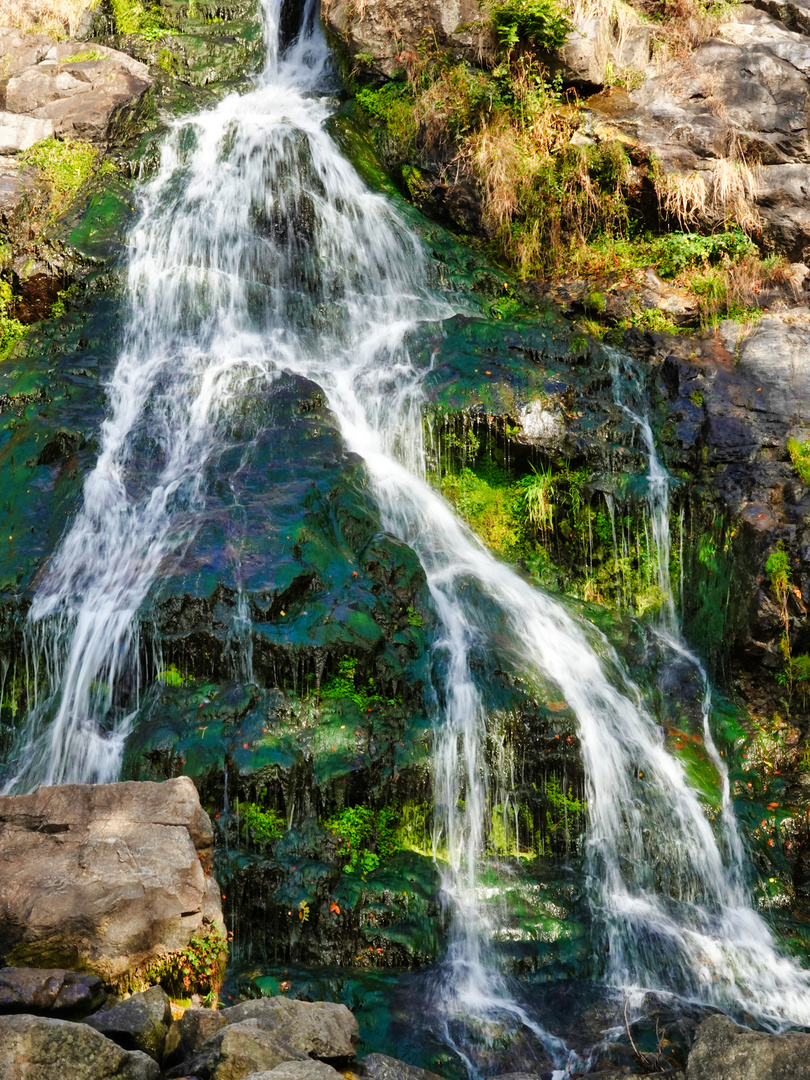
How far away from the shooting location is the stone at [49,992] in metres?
4.24

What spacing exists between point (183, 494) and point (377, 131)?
8.19 meters

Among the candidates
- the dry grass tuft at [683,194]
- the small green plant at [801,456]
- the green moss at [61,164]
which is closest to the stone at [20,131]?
the green moss at [61,164]

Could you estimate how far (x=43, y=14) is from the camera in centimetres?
1627

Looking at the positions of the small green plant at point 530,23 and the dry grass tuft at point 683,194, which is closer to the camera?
the dry grass tuft at point 683,194

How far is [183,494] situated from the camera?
28.6 feet

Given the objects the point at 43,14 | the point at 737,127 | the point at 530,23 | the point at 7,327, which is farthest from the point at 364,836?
the point at 43,14

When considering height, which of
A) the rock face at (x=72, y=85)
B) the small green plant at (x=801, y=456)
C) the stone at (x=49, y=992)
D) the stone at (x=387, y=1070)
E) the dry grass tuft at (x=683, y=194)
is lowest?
the stone at (x=387, y=1070)

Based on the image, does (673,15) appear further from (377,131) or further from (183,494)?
(183,494)

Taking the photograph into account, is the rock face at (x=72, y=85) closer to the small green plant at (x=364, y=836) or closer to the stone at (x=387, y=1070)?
the small green plant at (x=364, y=836)

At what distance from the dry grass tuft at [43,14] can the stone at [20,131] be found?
11.7 feet

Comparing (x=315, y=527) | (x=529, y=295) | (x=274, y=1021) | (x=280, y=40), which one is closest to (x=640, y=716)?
(x=315, y=527)

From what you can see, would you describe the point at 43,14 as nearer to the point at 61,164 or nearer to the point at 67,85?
the point at 67,85

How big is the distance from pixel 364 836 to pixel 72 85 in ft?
44.4

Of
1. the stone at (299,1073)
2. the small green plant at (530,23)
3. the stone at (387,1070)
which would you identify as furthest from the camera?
the small green plant at (530,23)
